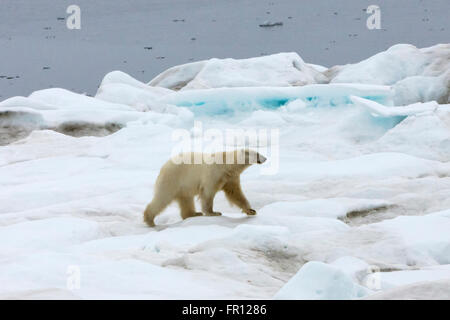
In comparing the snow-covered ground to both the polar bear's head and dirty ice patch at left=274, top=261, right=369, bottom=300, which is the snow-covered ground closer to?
dirty ice patch at left=274, top=261, right=369, bottom=300

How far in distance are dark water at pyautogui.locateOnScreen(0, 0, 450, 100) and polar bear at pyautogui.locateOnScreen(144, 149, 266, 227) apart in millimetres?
17320

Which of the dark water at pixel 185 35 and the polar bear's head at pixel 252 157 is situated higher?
the polar bear's head at pixel 252 157

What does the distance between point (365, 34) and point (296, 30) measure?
3380 mm

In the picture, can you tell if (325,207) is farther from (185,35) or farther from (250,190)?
(185,35)

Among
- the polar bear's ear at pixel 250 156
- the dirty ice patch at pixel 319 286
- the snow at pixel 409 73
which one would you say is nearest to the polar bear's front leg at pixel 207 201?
the polar bear's ear at pixel 250 156

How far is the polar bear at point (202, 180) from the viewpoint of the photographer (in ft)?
21.4

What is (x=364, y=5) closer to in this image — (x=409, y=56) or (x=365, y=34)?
(x=365, y=34)

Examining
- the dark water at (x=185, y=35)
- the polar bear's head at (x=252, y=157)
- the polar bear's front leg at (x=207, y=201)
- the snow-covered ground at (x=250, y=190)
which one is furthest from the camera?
the dark water at (x=185, y=35)

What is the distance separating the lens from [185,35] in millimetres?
33500

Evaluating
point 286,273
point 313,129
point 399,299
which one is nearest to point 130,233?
point 286,273

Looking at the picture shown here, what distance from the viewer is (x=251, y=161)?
6.51 m

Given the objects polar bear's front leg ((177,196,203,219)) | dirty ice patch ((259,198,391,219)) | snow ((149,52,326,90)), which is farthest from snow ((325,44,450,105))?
polar bear's front leg ((177,196,203,219))

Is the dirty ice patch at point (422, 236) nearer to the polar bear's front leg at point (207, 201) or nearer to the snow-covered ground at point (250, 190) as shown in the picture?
the snow-covered ground at point (250, 190)

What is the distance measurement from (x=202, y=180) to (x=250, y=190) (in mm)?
1610
